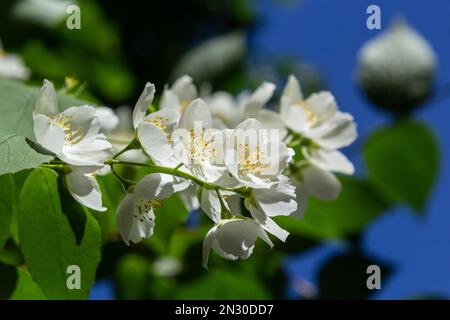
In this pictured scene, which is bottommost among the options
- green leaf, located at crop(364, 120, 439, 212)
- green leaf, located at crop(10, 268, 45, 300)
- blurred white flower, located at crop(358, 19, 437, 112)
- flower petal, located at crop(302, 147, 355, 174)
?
green leaf, located at crop(10, 268, 45, 300)

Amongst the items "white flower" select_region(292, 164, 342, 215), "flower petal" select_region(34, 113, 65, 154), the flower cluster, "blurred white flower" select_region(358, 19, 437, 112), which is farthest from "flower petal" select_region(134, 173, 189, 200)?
"blurred white flower" select_region(358, 19, 437, 112)

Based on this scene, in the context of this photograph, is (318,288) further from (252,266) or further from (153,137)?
(153,137)

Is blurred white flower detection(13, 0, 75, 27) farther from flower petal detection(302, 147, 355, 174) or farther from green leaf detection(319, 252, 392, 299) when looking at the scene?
flower petal detection(302, 147, 355, 174)

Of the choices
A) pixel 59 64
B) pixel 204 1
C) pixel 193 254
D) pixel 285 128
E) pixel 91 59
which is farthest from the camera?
pixel 204 1

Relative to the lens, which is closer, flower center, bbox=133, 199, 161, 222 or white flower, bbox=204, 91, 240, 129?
flower center, bbox=133, 199, 161, 222

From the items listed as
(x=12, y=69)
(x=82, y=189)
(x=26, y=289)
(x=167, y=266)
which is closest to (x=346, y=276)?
(x=167, y=266)

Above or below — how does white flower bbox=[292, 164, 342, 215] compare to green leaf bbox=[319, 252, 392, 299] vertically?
below

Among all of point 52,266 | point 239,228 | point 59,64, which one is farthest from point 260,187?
point 59,64
